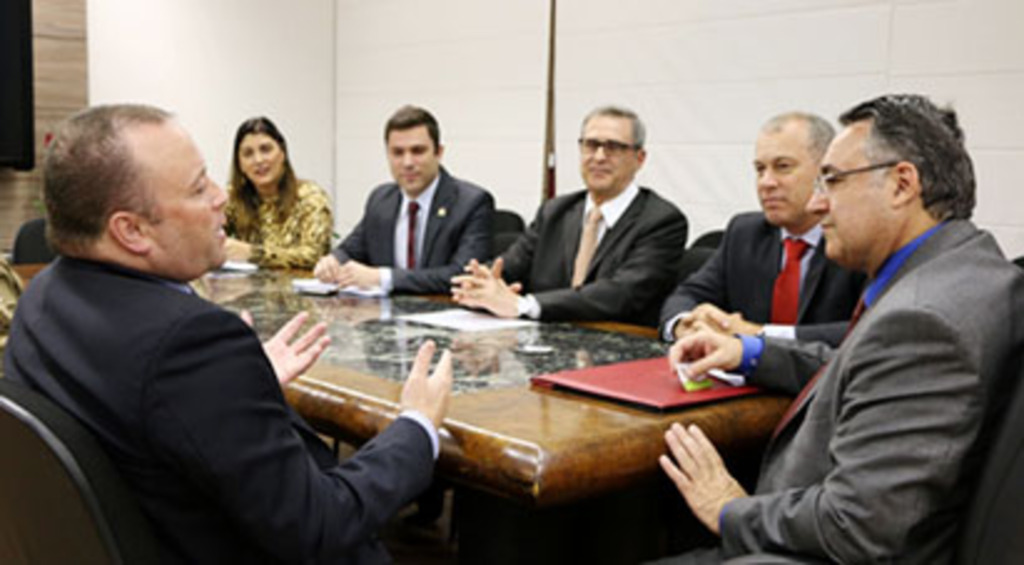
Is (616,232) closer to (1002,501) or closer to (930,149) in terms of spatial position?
(930,149)

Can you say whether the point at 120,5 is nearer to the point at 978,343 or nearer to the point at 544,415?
the point at 544,415

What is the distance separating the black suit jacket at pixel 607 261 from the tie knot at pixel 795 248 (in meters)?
0.49

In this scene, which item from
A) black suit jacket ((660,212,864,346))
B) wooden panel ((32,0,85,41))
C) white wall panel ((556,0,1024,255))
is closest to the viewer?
black suit jacket ((660,212,864,346))

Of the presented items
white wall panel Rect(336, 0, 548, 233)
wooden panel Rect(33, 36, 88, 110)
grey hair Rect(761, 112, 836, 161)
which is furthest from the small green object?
wooden panel Rect(33, 36, 88, 110)

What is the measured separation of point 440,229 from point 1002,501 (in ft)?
9.23

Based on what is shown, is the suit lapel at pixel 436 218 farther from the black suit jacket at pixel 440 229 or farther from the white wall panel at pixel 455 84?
the white wall panel at pixel 455 84

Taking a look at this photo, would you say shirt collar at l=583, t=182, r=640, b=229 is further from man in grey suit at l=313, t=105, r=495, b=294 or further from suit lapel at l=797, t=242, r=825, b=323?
suit lapel at l=797, t=242, r=825, b=323

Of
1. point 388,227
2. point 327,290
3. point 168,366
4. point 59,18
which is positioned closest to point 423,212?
point 388,227

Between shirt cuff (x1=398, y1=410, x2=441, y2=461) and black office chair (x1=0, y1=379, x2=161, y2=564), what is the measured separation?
430mm

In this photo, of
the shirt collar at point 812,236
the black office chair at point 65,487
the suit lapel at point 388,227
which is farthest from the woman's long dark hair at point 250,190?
the black office chair at point 65,487

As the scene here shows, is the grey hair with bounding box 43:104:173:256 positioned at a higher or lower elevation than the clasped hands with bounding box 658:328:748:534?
higher

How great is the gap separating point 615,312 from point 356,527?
5.78 feet

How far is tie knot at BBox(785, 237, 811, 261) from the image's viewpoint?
2.77m

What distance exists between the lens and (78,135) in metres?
1.22
